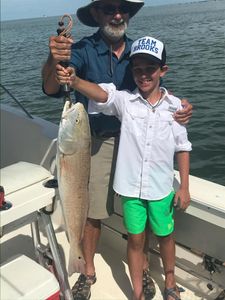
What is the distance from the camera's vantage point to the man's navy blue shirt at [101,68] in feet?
9.29

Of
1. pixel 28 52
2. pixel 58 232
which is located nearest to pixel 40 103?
pixel 58 232

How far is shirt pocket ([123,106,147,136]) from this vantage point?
8.91ft

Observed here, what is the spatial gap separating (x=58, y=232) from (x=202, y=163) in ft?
12.3

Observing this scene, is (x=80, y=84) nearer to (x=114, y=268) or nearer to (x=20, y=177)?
(x=20, y=177)

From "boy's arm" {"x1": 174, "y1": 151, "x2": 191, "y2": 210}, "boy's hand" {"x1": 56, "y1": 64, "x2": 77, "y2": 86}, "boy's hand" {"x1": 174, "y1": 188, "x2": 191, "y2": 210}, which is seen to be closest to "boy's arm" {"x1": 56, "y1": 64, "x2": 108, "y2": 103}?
"boy's hand" {"x1": 56, "y1": 64, "x2": 77, "y2": 86}

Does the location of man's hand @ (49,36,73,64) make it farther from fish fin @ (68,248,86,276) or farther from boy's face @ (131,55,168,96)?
fish fin @ (68,248,86,276)

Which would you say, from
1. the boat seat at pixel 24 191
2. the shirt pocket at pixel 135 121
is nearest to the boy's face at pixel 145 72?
the shirt pocket at pixel 135 121

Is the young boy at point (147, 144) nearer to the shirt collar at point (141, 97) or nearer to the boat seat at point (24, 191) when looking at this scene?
the shirt collar at point (141, 97)

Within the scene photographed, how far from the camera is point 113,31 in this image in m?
2.81

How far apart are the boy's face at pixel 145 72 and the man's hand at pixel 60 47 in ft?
2.17

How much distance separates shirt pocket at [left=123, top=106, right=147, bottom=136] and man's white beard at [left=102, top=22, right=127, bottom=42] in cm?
53

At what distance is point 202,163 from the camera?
23.2 ft

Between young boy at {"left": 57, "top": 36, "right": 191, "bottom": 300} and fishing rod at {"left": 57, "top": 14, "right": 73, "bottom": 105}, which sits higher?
fishing rod at {"left": 57, "top": 14, "right": 73, "bottom": 105}

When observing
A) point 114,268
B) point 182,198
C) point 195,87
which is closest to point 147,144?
point 182,198
